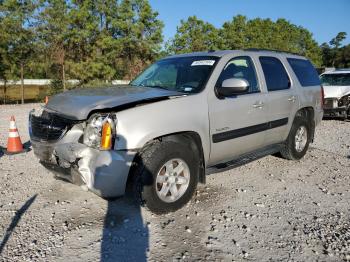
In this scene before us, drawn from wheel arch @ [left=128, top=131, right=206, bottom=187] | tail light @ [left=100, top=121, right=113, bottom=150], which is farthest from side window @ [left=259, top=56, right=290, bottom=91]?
tail light @ [left=100, top=121, right=113, bottom=150]

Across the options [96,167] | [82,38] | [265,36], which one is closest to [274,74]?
[96,167]

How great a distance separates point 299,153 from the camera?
608 cm

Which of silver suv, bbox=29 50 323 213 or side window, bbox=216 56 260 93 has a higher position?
side window, bbox=216 56 260 93

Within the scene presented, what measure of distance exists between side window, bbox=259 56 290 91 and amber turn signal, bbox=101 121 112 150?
270 cm

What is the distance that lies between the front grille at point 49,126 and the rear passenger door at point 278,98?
2.88 m

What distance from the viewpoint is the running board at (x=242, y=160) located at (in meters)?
4.28

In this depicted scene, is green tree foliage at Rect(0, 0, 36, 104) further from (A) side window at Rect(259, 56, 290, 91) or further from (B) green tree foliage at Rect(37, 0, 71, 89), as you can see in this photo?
(A) side window at Rect(259, 56, 290, 91)

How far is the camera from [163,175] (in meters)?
3.82

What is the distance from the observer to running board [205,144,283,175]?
168 inches

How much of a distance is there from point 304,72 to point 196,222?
3820 millimetres

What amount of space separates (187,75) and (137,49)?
17.0m

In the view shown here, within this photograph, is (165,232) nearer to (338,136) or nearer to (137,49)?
(338,136)

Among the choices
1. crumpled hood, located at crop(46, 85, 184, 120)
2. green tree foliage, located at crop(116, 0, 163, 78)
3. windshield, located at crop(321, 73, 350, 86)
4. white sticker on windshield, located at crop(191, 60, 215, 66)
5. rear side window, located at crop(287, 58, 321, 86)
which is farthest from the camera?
green tree foliage, located at crop(116, 0, 163, 78)

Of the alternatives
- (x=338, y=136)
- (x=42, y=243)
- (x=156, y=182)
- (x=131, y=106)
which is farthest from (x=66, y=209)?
(x=338, y=136)
